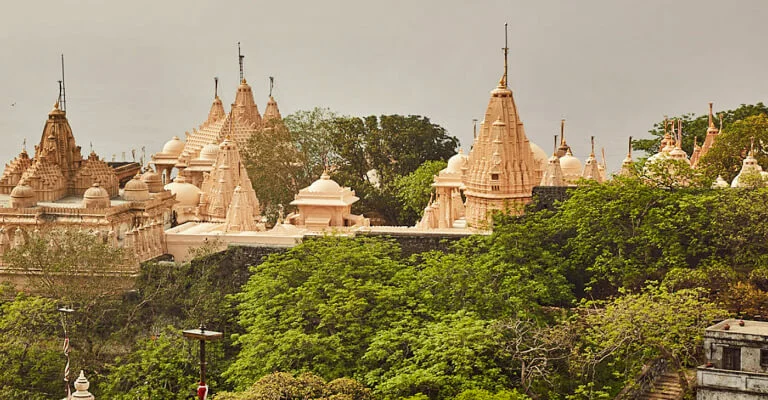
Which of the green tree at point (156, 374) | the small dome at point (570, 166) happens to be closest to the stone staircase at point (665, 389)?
the green tree at point (156, 374)

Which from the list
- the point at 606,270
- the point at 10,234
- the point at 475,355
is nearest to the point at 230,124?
the point at 10,234

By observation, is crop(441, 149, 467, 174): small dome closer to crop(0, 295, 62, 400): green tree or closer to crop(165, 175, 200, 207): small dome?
crop(165, 175, 200, 207): small dome

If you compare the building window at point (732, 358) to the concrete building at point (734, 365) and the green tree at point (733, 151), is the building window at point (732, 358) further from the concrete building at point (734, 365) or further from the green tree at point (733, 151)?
the green tree at point (733, 151)

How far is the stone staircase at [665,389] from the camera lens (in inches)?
1199

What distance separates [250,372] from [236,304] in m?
4.57

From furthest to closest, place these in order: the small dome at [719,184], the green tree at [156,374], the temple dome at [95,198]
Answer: the temple dome at [95,198] → the small dome at [719,184] → the green tree at [156,374]

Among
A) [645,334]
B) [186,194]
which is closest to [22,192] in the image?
[186,194]

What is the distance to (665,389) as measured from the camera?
30734mm

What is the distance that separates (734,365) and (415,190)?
27.2 meters

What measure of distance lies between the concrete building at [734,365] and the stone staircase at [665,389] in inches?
106

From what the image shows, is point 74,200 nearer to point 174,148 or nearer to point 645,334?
point 174,148

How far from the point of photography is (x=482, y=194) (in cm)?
4331

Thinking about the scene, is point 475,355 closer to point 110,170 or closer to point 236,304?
point 236,304

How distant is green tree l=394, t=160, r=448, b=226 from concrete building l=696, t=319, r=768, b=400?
25.5 meters
